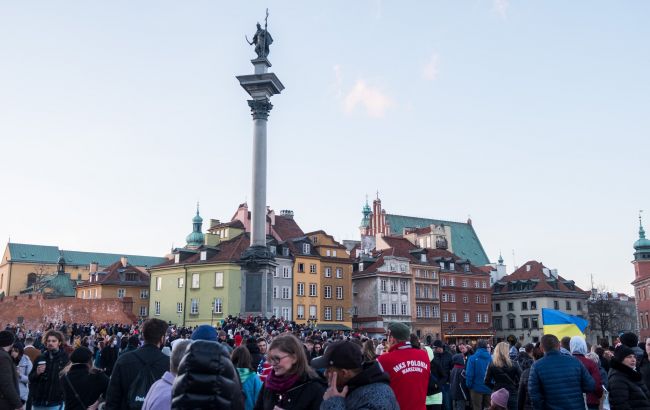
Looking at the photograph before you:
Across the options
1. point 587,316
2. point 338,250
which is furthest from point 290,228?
point 587,316

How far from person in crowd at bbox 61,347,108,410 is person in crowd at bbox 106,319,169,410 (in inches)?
63.5

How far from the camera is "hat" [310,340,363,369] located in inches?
191

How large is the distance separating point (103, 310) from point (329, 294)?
24.6m

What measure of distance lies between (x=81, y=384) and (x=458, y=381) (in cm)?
1020

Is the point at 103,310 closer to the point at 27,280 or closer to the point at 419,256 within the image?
the point at 419,256

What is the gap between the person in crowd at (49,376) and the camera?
10.5m

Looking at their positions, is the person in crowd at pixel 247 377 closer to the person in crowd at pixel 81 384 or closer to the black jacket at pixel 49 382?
the person in crowd at pixel 81 384

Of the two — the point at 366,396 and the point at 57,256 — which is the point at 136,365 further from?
the point at 57,256

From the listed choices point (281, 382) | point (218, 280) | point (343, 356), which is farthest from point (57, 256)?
point (343, 356)

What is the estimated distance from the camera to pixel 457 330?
8231cm

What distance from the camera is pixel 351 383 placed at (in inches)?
191

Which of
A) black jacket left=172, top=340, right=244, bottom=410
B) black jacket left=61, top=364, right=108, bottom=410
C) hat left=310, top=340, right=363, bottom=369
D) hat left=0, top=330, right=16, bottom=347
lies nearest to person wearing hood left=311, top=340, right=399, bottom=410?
hat left=310, top=340, right=363, bottom=369

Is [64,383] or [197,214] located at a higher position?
[197,214]

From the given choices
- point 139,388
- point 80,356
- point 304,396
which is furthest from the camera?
point 80,356
